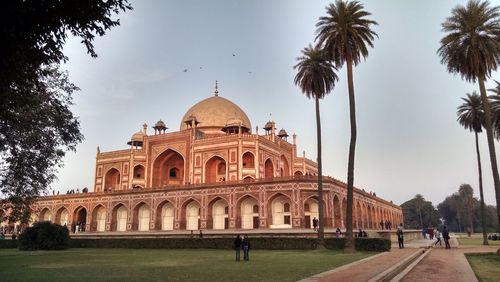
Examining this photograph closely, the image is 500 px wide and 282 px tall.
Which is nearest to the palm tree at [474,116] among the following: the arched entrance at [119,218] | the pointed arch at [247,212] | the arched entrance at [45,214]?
the pointed arch at [247,212]

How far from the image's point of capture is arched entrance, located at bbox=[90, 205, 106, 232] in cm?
5591

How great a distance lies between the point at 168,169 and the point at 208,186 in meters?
Result: 15.4

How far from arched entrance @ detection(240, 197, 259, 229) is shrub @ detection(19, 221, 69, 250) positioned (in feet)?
65.4

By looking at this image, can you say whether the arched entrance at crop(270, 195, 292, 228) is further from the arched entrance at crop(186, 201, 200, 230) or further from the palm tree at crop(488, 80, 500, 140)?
the palm tree at crop(488, 80, 500, 140)

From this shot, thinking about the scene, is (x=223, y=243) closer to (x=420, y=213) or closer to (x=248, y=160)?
(x=248, y=160)

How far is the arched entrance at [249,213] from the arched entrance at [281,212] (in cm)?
204

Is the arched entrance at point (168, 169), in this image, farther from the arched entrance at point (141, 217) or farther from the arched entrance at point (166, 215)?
the arched entrance at point (166, 215)

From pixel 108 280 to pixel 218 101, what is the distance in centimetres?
5558

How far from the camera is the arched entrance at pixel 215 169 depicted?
55.6 meters

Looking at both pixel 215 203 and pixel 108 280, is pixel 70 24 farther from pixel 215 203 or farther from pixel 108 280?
pixel 215 203

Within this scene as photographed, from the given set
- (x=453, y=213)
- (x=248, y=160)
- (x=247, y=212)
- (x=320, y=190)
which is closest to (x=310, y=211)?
(x=247, y=212)

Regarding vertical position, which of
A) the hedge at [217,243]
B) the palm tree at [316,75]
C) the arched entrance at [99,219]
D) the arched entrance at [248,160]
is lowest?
the hedge at [217,243]

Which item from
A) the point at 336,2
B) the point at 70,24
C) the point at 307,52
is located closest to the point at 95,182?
the point at 307,52

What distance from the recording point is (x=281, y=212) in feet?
149
